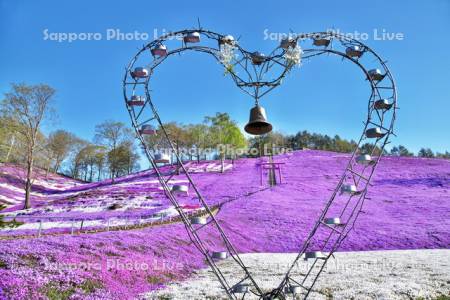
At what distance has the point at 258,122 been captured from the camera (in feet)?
22.5

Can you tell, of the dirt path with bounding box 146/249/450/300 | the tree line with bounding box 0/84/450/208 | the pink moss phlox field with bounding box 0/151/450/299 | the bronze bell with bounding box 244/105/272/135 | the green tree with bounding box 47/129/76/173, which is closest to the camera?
the bronze bell with bounding box 244/105/272/135

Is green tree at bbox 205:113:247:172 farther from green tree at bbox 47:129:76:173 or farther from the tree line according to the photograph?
green tree at bbox 47:129:76:173

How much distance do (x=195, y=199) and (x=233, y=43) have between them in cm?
3381

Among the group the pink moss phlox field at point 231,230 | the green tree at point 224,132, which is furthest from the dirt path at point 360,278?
the green tree at point 224,132

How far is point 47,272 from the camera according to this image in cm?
1144

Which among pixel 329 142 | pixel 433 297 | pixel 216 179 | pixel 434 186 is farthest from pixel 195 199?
pixel 329 142

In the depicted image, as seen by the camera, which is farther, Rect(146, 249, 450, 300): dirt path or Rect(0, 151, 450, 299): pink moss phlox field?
Rect(0, 151, 450, 299): pink moss phlox field

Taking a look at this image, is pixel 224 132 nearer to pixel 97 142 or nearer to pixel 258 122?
pixel 97 142

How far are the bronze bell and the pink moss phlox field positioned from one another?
7.65 metres

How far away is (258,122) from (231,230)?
2041 cm

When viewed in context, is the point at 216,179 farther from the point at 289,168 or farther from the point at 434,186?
the point at 434,186

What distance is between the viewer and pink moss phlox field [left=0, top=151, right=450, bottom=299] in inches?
462

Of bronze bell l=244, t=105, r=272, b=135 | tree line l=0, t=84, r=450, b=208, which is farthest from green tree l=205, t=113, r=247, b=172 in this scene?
bronze bell l=244, t=105, r=272, b=135

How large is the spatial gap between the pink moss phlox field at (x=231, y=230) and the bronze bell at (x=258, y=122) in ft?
25.1
